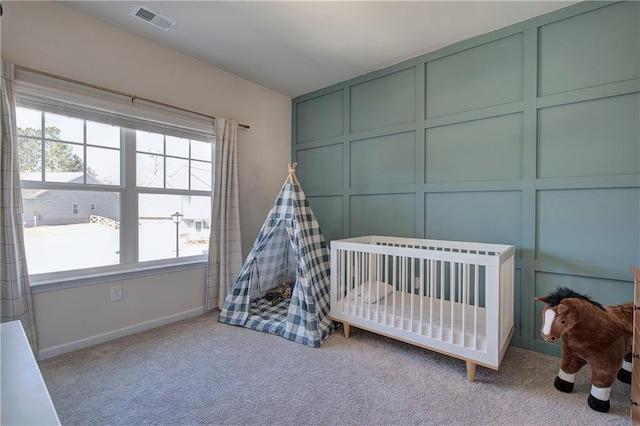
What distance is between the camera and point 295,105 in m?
3.77

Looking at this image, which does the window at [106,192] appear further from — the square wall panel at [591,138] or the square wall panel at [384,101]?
the square wall panel at [591,138]

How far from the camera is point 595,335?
158 cm

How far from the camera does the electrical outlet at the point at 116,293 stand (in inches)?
93.7

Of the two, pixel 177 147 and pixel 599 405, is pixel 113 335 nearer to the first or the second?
pixel 177 147

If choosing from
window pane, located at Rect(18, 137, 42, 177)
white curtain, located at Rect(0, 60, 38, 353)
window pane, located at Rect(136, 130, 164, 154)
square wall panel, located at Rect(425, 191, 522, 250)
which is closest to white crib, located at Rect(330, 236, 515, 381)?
square wall panel, located at Rect(425, 191, 522, 250)

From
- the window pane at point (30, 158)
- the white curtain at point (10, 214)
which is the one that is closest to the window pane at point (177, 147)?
the window pane at point (30, 158)

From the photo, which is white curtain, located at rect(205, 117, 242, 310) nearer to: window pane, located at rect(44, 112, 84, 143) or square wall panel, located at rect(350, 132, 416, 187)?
window pane, located at rect(44, 112, 84, 143)

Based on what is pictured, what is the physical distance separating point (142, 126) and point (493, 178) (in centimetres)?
294

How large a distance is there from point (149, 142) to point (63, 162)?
0.64 m

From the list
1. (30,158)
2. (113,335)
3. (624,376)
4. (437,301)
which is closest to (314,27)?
(30,158)

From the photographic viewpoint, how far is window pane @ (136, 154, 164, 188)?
2.61 metres

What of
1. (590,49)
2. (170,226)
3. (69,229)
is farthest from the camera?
(170,226)

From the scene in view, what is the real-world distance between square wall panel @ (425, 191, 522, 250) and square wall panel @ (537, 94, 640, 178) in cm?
34

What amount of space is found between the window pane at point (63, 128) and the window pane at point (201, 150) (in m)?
0.89
